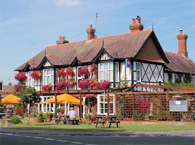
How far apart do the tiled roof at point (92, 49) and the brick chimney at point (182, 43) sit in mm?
11859

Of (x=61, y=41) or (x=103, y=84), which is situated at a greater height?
(x=61, y=41)

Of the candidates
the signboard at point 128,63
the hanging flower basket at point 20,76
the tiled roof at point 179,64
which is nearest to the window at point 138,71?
the signboard at point 128,63

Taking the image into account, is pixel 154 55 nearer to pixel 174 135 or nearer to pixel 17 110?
pixel 17 110

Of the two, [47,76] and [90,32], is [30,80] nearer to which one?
[47,76]

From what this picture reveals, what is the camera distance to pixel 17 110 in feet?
134

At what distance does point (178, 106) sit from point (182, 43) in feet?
84.7

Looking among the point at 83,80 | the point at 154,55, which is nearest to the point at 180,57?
the point at 154,55

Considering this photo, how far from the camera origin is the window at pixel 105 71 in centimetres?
3747

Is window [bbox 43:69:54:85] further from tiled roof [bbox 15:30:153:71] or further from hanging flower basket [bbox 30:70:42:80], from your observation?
tiled roof [bbox 15:30:153:71]

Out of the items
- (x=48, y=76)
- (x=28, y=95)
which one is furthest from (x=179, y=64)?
(x=28, y=95)

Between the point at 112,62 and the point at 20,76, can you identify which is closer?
the point at 112,62

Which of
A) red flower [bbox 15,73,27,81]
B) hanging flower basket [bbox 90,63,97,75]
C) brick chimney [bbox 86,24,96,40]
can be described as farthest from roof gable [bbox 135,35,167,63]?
red flower [bbox 15,73,27,81]

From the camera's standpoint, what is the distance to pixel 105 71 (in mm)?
37781

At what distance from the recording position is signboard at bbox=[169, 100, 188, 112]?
1022 inches
